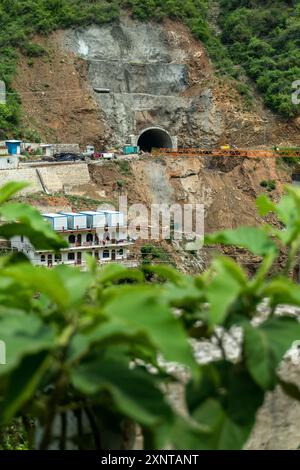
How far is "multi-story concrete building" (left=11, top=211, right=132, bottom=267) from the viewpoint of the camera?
2477cm

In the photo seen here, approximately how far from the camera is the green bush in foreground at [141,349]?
2.17 m

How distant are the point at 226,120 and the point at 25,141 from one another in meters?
9.40

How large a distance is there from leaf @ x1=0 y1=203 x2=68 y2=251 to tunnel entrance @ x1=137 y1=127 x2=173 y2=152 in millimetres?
35877

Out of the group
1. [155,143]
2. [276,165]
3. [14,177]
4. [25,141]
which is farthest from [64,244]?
[155,143]

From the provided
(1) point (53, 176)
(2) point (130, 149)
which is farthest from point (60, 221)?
(2) point (130, 149)

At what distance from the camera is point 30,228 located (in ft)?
9.52

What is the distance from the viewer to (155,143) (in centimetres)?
4050

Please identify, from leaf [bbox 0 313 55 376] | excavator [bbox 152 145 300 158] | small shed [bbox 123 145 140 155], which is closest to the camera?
leaf [bbox 0 313 55 376]

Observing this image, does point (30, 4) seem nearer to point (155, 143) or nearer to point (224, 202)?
point (155, 143)

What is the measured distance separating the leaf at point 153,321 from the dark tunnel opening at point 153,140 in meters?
36.7

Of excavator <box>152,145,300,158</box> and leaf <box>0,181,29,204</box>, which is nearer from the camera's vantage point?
leaf <box>0,181,29,204</box>

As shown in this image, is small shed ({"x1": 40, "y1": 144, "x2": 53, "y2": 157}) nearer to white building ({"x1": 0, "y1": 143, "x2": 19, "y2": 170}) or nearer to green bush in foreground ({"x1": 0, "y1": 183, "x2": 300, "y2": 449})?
white building ({"x1": 0, "y1": 143, "x2": 19, "y2": 170})

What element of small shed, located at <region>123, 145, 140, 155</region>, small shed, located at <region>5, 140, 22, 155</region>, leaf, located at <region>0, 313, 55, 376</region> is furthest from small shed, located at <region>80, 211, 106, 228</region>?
leaf, located at <region>0, 313, 55, 376</region>
